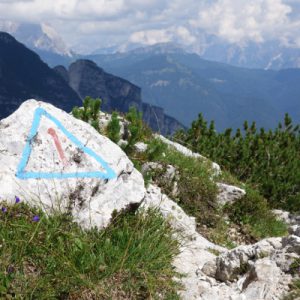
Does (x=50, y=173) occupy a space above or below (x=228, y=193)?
above

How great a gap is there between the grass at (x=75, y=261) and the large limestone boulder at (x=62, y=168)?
0.32 m

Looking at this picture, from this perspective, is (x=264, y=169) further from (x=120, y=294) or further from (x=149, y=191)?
(x=120, y=294)

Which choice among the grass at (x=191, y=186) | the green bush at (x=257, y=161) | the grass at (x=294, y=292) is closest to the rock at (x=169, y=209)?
the grass at (x=191, y=186)

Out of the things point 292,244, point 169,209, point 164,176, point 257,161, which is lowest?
point 257,161

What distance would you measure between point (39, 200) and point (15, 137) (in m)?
1.20

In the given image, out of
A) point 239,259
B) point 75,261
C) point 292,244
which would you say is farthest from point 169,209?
point 75,261

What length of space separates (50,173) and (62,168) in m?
0.22

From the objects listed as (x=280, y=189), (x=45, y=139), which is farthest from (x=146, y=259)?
(x=280, y=189)

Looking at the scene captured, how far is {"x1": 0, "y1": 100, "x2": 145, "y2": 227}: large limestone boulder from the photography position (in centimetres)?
548

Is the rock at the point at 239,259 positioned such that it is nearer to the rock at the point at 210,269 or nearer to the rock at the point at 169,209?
the rock at the point at 210,269

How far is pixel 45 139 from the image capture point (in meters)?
6.12

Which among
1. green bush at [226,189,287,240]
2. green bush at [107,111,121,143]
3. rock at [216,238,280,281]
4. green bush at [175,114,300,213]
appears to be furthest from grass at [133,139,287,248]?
green bush at [175,114,300,213]

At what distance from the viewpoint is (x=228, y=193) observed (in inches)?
416

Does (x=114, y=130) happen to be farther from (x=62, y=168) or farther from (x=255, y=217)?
(x=255, y=217)
